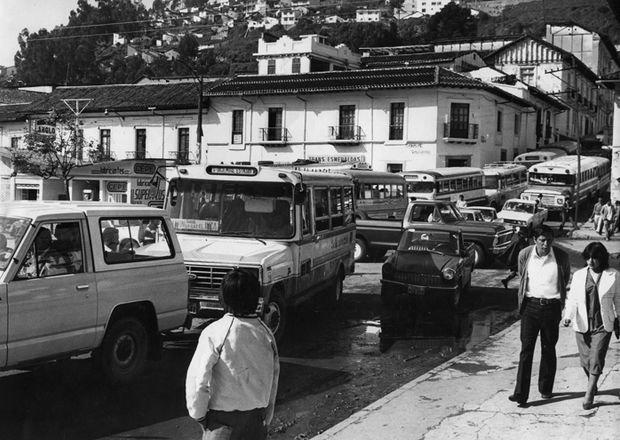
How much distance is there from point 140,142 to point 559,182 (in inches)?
1029

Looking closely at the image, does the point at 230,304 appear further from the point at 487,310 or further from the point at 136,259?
the point at 487,310

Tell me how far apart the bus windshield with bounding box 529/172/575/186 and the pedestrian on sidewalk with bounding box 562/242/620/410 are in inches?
1300

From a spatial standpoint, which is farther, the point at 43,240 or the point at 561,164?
the point at 561,164

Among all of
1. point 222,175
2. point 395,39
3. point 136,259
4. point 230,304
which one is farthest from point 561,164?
point 395,39

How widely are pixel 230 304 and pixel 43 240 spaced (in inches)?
150

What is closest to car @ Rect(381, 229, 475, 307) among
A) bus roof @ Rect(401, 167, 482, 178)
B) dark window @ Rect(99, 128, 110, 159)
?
bus roof @ Rect(401, 167, 482, 178)

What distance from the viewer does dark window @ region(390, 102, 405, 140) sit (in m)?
42.2

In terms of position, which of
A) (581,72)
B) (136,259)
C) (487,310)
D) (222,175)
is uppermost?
(581,72)

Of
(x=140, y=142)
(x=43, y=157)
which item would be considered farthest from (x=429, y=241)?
(x=140, y=142)

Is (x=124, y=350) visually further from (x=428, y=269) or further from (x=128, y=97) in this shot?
(x=128, y=97)

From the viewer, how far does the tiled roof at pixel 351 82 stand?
41.1 metres

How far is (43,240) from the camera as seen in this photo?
745cm

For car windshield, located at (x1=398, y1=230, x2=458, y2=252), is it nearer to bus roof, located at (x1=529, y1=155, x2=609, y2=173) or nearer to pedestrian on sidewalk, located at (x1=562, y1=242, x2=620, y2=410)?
pedestrian on sidewalk, located at (x1=562, y1=242, x2=620, y2=410)

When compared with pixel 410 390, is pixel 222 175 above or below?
Result: above
